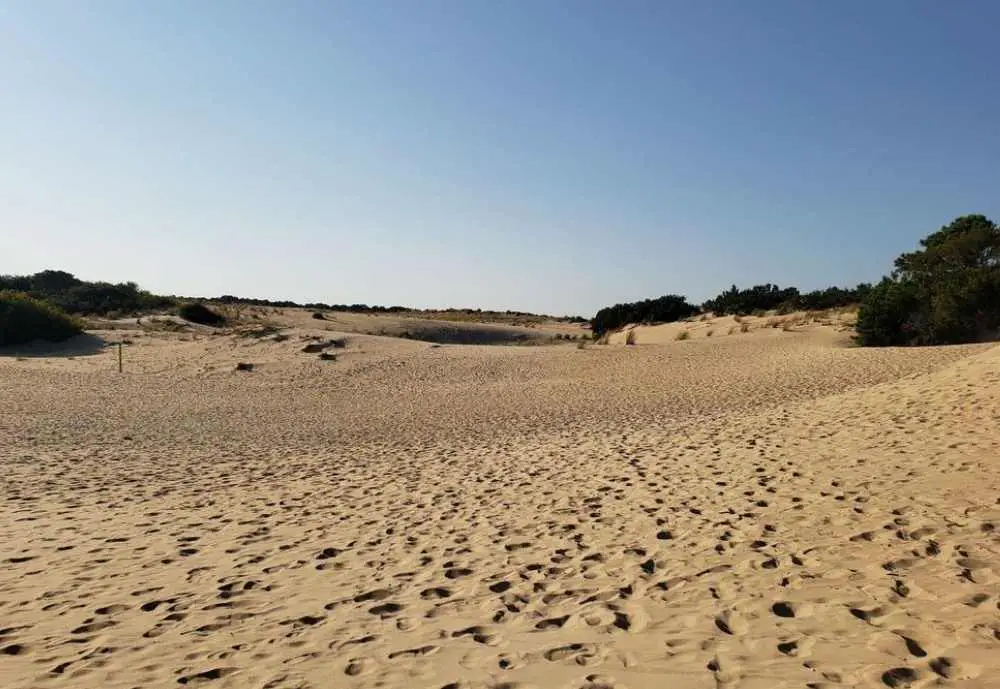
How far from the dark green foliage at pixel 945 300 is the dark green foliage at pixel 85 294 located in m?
43.1

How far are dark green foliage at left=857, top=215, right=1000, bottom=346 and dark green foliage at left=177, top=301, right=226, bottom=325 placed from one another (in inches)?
1411

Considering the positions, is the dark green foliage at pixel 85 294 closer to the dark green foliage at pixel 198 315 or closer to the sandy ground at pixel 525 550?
the dark green foliage at pixel 198 315

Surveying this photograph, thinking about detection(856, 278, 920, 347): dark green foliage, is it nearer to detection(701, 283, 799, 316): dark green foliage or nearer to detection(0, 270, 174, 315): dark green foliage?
detection(701, 283, 799, 316): dark green foliage

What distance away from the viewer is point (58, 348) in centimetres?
3278

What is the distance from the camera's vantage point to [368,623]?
4660 millimetres

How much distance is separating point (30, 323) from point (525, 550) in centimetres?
3572

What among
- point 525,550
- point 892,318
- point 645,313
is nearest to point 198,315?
point 645,313

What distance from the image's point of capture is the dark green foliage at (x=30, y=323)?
33.0 metres

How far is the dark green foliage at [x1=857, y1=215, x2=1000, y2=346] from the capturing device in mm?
23500

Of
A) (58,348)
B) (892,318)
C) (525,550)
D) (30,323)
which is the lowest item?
(525,550)

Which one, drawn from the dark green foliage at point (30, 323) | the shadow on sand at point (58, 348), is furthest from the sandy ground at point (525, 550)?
the dark green foliage at point (30, 323)

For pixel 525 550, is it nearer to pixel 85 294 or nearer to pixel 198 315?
pixel 198 315

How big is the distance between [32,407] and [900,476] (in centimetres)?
2033

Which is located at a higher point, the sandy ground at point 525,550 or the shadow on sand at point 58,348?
the shadow on sand at point 58,348
